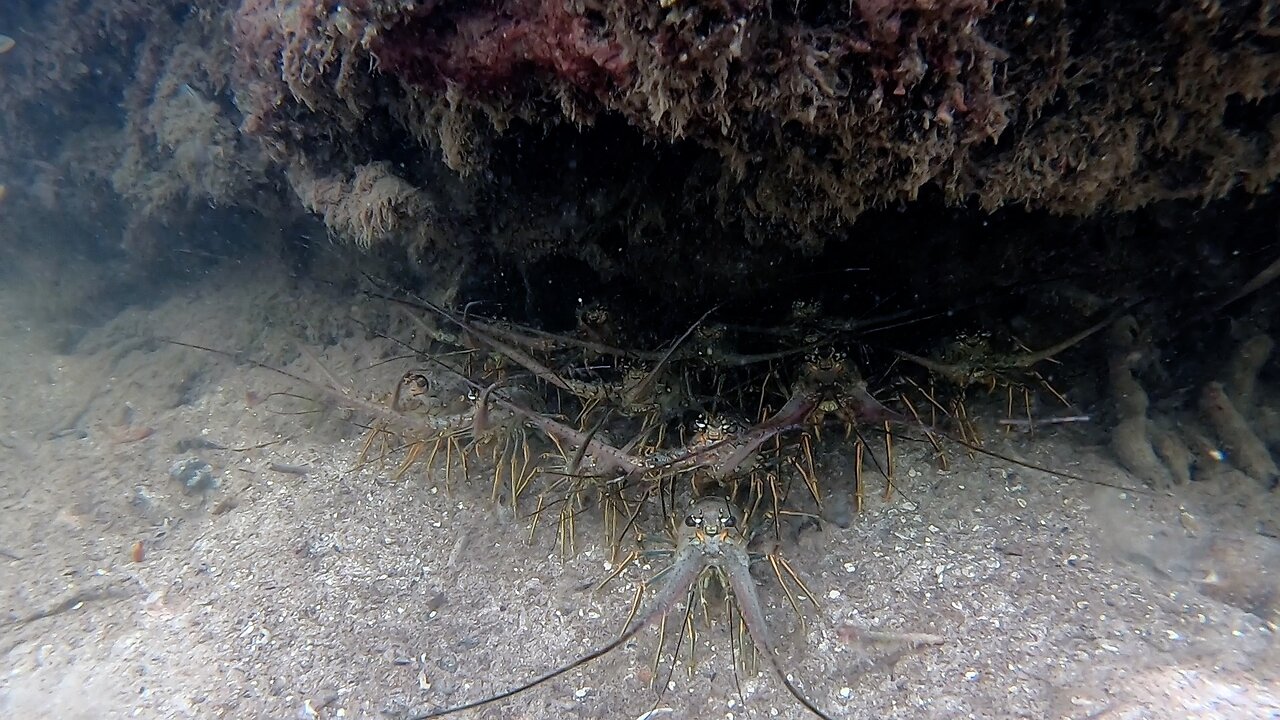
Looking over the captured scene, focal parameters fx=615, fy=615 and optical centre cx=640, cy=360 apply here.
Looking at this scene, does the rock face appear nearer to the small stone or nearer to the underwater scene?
the underwater scene

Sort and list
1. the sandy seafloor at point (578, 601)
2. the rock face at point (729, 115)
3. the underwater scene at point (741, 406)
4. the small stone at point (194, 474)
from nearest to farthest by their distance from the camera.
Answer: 1. the rock face at point (729, 115)
2. the underwater scene at point (741, 406)
3. the sandy seafloor at point (578, 601)
4. the small stone at point (194, 474)

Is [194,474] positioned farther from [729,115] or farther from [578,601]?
[729,115]

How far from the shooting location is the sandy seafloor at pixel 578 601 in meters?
2.57

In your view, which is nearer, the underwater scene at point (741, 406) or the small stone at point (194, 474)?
the underwater scene at point (741, 406)

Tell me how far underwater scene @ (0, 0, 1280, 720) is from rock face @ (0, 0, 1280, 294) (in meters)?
0.02

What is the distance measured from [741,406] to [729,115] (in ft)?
6.61

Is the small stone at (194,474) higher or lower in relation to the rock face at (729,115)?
lower

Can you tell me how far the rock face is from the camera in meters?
2.13

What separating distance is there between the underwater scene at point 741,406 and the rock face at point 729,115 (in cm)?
2

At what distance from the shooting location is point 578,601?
11.3 ft

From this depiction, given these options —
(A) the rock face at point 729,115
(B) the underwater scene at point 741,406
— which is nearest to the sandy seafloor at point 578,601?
(B) the underwater scene at point 741,406

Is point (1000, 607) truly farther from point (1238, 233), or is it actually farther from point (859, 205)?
point (1238, 233)

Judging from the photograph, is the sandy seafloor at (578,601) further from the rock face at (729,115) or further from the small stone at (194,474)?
the rock face at (729,115)

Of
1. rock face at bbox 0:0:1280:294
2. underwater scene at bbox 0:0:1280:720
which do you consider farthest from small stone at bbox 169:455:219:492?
rock face at bbox 0:0:1280:294
